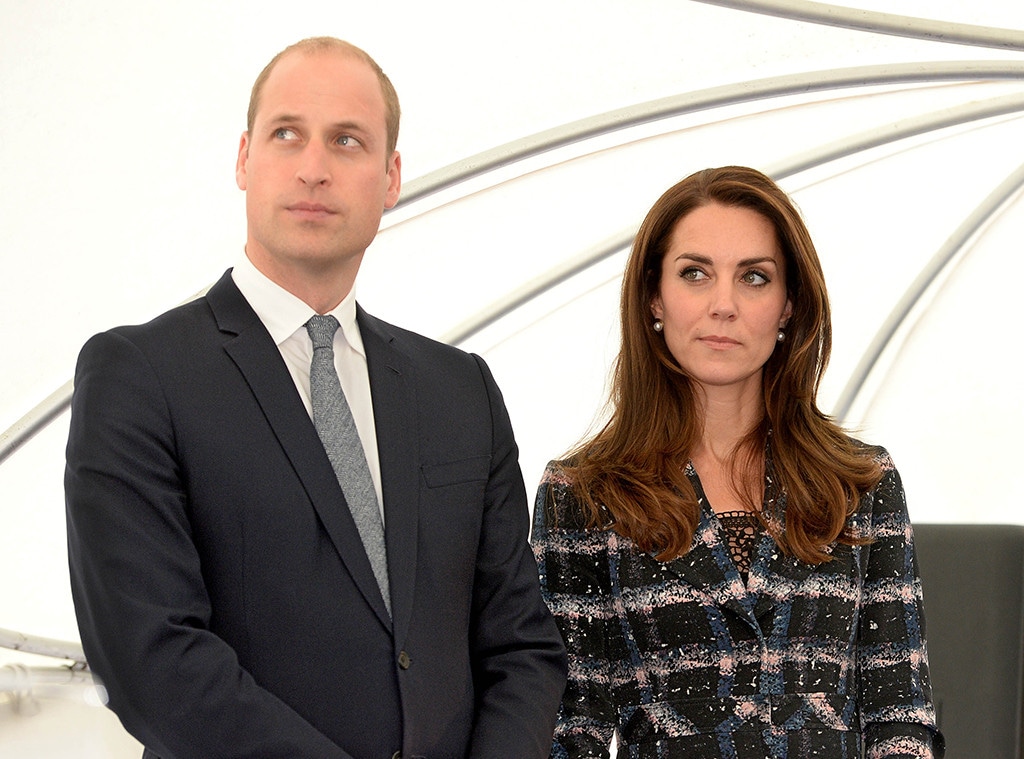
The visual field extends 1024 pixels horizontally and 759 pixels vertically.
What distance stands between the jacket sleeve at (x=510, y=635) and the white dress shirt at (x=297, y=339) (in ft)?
1.25

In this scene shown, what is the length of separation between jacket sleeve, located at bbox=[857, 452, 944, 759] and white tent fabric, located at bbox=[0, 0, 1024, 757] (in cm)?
470

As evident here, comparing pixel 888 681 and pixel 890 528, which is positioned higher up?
pixel 890 528

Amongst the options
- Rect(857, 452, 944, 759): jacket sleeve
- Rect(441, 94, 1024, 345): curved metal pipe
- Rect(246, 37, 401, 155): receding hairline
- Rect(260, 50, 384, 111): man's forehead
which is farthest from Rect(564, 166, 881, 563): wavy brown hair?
Rect(441, 94, 1024, 345): curved metal pipe

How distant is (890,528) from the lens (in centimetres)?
369

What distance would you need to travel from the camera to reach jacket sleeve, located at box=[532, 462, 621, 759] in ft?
11.7


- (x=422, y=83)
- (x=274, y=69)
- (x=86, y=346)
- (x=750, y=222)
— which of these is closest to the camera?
(x=86, y=346)

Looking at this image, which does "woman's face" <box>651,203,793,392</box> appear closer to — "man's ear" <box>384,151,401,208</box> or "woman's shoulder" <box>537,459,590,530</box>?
"woman's shoulder" <box>537,459,590,530</box>

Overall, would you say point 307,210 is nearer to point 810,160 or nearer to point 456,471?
point 456,471

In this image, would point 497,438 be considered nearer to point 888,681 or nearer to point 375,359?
point 375,359

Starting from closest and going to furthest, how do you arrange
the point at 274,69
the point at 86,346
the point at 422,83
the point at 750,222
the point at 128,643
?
the point at 128,643
the point at 86,346
the point at 274,69
the point at 750,222
the point at 422,83

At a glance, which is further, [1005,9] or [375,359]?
[1005,9]

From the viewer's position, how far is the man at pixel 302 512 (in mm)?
2617

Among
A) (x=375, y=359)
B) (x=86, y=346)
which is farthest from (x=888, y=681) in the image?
(x=86, y=346)

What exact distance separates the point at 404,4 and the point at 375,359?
5277 millimetres
